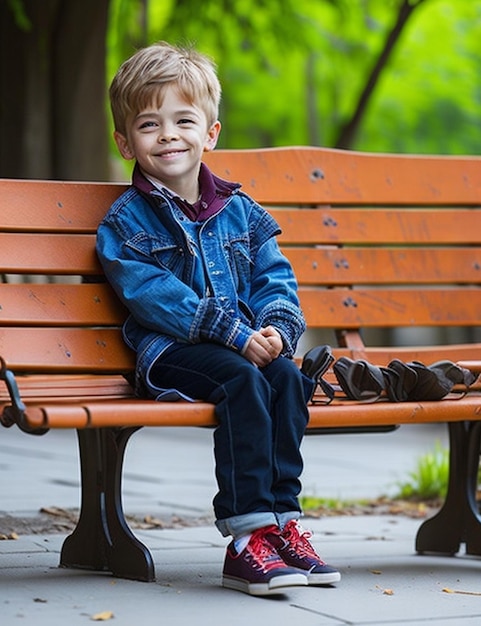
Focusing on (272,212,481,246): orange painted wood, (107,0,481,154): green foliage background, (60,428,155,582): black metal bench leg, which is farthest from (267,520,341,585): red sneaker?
(107,0,481,154): green foliage background

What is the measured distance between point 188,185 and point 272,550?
4.11ft

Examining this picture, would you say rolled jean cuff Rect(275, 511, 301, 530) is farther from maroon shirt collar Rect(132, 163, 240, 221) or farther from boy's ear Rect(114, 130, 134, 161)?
boy's ear Rect(114, 130, 134, 161)

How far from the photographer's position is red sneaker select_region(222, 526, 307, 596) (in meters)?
3.75

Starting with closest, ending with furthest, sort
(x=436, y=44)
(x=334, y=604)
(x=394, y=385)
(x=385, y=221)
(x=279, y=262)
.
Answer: (x=334, y=604)
(x=394, y=385)
(x=279, y=262)
(x=385, y=221)
(x=436, y=44)

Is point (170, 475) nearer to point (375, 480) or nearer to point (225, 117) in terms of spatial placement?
point (375, 480)

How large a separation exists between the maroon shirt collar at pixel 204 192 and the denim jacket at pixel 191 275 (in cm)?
2

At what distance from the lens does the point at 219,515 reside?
3.83 m

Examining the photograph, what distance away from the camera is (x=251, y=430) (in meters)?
3.79

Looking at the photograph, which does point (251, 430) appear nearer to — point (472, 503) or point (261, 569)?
point (261, 569)

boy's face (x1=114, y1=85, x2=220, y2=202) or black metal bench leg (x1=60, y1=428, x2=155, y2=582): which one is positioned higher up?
boy's face (x1=114, y1=85, x2=220, y2=202)

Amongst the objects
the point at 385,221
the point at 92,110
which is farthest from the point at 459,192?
the point at 92,110

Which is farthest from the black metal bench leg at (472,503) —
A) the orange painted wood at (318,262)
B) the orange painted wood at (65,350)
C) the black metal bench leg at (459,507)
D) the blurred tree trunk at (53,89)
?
the blurred tree trunk at (53,89)

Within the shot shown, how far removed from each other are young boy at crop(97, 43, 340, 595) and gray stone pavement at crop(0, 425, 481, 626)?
187 millimetres

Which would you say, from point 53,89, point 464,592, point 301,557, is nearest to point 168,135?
point 301,557
